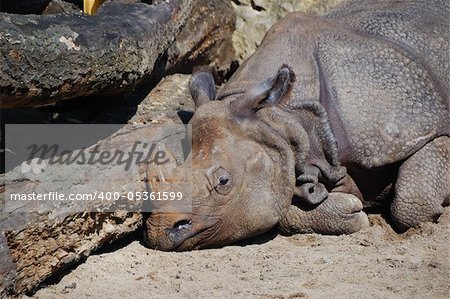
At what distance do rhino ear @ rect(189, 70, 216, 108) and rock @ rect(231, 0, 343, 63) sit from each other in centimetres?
186

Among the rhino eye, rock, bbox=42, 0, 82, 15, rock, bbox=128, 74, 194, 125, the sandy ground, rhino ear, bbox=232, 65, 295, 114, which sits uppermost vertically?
rhino ear, bbox=232, 65, 295, 114

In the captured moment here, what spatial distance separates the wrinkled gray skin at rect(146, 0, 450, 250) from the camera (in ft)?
18.5

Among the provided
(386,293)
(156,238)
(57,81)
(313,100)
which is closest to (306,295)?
(386,293)

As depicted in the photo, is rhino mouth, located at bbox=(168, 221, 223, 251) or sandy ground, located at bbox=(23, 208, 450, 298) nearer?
sandy ground, located at bbox=(23, 208, 450, 298)

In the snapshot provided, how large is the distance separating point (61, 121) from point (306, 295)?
7.82 ft

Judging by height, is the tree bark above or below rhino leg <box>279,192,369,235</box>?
above

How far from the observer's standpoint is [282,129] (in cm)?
578

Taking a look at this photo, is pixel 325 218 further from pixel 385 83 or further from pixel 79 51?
pixel 79 51

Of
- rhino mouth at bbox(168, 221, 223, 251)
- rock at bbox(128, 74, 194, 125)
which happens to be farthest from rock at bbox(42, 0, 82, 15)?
rhino mouth at bbox(168, 221, 223, 251)

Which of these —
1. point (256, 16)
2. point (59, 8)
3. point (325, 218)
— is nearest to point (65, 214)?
point (325, 218)

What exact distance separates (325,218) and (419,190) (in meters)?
0.63

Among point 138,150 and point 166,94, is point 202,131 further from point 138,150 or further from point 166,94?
point 166,94

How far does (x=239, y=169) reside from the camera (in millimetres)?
5613

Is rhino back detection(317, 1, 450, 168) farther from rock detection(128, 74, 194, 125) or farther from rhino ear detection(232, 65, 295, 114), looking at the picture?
rock detection(128, 74, 194, 125)
